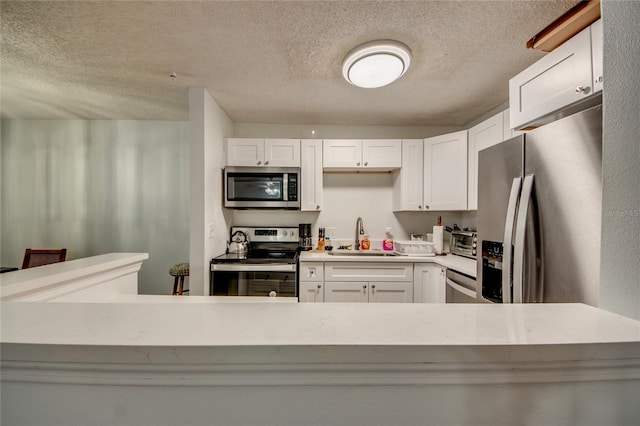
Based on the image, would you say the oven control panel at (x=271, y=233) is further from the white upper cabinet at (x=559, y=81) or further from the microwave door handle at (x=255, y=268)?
the white upper cabinet at (x=559, y=81)

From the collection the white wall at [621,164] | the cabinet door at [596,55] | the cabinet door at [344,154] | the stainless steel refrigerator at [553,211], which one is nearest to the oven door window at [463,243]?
the stainless steel refrigerator at [553,211]

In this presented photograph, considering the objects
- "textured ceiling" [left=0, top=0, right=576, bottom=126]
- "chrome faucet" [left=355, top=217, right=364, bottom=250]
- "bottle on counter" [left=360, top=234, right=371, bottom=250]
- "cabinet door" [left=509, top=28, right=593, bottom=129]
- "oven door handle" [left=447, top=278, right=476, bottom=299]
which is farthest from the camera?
"chrome faucet" [left=355, top=217, right=364, bottom=250]

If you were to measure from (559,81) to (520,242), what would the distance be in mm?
910

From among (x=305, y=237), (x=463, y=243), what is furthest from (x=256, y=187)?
(x=463, y=243)

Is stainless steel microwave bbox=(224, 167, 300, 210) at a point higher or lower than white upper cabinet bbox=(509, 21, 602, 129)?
lower

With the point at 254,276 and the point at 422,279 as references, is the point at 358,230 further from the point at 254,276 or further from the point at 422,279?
the point at 254,276

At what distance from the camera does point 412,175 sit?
9.10ft

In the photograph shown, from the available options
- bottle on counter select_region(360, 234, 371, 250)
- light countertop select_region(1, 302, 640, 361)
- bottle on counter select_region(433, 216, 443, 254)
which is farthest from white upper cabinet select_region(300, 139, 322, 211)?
light countertop select_region(1, 302, 640, 361)

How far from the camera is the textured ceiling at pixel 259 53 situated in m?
1.37

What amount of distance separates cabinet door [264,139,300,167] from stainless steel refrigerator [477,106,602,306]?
1880 millimetres

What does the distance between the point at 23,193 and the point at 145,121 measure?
1.76m


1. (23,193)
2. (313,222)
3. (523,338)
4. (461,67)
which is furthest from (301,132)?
(23,193)

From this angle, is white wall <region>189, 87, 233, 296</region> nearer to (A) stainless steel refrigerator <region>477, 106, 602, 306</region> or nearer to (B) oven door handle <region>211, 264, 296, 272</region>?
(B) oven door handle <region>211, 264, 296, 272</region>

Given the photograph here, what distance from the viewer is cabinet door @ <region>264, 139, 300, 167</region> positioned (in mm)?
2701
